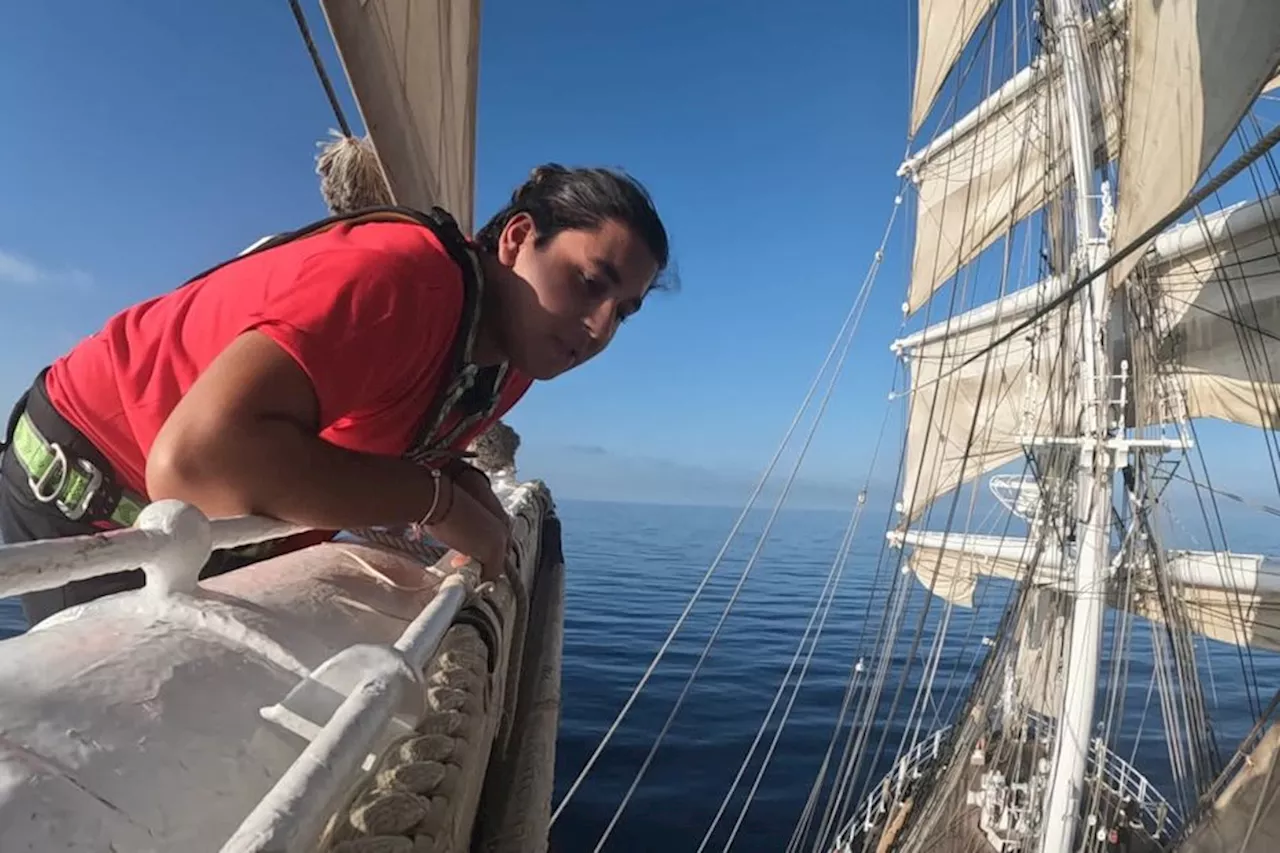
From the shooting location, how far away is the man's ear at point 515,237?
51.3 inches

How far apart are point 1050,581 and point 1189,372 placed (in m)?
4.19

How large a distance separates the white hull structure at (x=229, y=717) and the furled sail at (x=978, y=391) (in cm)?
1078

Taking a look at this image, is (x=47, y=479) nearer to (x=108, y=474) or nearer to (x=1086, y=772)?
(x=108, y=474)

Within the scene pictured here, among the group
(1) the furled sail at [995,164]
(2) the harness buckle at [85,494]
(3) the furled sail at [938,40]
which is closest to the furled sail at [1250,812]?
(2) the harness buckle at [85,494]

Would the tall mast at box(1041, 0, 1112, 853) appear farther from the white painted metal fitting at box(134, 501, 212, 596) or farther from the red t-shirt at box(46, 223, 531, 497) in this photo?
the white painted metal fitting at box(134, 501, 212, 596)

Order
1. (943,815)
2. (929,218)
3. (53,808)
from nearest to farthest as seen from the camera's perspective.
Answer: (53,808) → (943,815) → (929,218)

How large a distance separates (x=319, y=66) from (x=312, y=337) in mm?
2058

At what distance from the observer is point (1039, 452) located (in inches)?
453

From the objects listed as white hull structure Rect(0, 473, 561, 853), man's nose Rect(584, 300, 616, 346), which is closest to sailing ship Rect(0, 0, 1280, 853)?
white hull structure Rect(0, 473, 561, 853)

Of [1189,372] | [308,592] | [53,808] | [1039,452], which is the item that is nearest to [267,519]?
[308,592]

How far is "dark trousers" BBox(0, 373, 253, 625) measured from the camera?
3.97ft

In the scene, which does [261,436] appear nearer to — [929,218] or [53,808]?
[53,808]

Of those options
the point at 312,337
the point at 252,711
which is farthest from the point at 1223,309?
the point at 252,711

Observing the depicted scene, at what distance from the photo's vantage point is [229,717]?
0.58 meters
